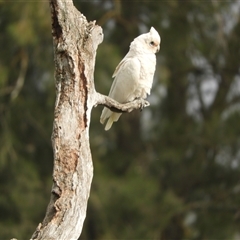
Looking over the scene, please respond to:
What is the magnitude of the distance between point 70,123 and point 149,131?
6.79 metres

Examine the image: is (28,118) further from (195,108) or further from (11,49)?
(195,108)

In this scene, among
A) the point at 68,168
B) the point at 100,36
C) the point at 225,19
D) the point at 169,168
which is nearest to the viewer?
the point at 68,168

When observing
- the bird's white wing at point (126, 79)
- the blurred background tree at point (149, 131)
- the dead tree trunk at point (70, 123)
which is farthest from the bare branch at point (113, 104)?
the blurred background tree at point (149, 131)

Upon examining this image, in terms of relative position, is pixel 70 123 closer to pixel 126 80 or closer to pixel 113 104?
pixel 113 104

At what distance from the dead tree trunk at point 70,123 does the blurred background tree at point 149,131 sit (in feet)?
13.4

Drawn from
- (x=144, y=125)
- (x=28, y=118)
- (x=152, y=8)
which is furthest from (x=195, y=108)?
(x=28, y=118)

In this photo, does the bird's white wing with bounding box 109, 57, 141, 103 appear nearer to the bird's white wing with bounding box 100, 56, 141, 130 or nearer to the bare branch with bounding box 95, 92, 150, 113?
the bird's white wing with bounding box 100, 56, 141, 130

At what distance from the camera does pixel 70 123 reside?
8.89 ft

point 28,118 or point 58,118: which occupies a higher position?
point 28,118

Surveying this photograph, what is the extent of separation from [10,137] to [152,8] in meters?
2.40

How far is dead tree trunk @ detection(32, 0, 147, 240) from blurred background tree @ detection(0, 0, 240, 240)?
408 centimetres

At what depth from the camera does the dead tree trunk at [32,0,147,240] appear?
264 centimetres

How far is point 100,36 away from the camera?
2.91 metres

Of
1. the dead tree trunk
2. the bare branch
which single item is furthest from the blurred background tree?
the dead tree trunk
